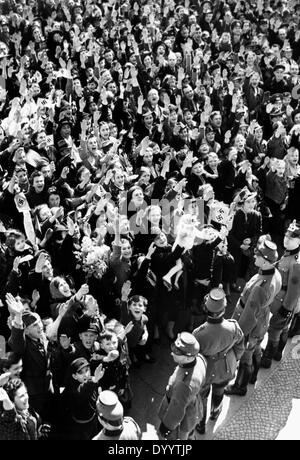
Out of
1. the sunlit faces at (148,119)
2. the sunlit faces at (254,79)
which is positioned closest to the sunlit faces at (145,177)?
the sunlit faces at (148,119)

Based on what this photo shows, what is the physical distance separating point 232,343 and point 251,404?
121 centimetres

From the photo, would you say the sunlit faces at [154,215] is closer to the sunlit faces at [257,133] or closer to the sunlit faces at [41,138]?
the sunlit faces at [41,138]

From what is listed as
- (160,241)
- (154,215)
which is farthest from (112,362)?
(154,215)

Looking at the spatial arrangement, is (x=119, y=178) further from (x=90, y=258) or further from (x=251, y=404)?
(x=251, y=404)

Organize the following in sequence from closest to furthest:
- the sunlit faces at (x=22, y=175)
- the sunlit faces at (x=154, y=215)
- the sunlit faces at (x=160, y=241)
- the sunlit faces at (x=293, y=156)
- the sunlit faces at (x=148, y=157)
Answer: the sunlit faces at (x=160, y=241), the sunlit faces at (x=154, y=215), the sunlit faces at (x=22, y=175), the sunlit faces at (x=148, y=157), the sunlit faces at (x=293, y=156)

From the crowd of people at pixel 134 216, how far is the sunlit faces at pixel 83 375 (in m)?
0.01

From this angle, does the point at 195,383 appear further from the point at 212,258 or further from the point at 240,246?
the point at 240,246

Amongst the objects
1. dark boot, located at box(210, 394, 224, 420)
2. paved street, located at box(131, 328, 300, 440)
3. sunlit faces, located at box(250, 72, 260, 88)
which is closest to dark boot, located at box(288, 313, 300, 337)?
paved street, located at box(131, 328, 300, 440)

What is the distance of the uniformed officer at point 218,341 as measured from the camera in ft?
17.1

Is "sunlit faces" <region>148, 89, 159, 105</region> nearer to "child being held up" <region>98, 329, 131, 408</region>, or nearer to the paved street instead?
the paved street

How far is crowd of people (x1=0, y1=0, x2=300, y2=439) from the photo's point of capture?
16.7 ft

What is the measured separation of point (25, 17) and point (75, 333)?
349 inches

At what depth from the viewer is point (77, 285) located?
6.30 meters
